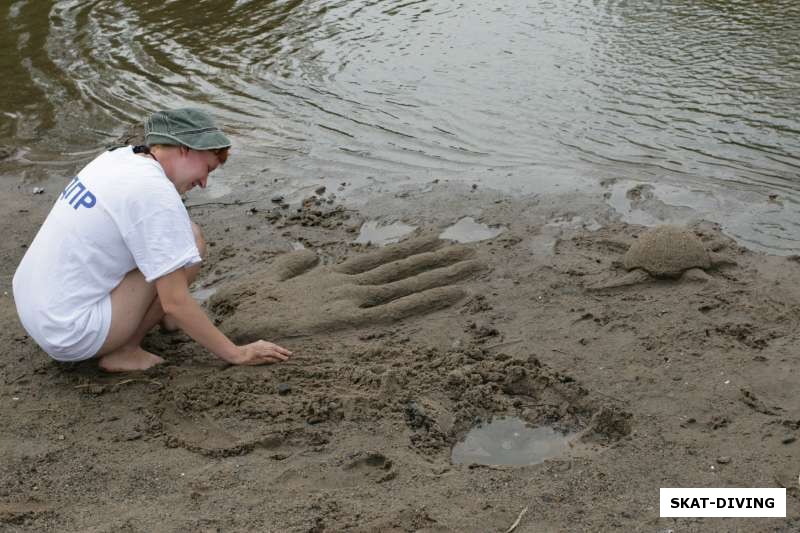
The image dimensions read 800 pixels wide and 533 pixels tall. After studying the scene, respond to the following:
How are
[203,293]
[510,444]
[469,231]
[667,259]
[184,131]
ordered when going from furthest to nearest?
[469,231] < [203,293] < [667,259] < [184,131] < [510,444]

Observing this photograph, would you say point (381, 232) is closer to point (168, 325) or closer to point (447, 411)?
point (168, 325)

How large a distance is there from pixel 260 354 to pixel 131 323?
0.55 m

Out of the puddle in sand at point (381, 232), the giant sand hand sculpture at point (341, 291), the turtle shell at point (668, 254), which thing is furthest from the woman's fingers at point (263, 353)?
the turtle shell at point (668, 254)

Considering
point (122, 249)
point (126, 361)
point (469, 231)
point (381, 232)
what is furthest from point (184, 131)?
point (469, 231)

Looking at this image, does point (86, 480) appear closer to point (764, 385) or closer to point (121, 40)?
point (764, 385)

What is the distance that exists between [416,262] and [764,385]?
1909 millimetres

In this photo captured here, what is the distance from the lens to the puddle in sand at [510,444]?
3.10 meters

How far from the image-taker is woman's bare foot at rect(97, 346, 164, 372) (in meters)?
3.60

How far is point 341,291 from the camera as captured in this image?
169 inches

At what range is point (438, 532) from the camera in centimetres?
259

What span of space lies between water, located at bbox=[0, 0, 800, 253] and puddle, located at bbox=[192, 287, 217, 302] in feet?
5.08

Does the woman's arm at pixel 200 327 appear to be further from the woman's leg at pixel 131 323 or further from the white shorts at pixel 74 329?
the white shorts at pixel 74 329

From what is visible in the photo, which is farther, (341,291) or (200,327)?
(341,291)

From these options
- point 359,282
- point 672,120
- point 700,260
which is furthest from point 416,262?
point 672,120
